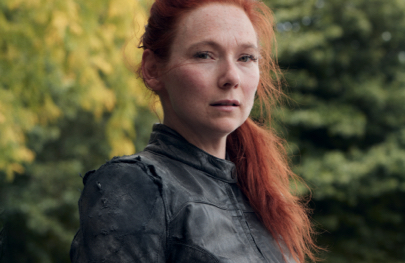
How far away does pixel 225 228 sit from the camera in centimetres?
88

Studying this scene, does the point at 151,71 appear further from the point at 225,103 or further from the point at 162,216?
the point at 162,216

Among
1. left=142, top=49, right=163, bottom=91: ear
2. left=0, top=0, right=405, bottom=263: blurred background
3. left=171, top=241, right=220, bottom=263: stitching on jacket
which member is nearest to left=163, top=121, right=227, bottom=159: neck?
left=142, top=49, right=163, bottom=91: ear

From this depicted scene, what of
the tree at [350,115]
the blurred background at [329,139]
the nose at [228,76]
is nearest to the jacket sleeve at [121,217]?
the nose at [228,76]

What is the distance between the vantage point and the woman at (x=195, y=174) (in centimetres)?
76

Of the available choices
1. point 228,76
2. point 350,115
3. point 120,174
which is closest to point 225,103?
point 228,76

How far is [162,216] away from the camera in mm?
782

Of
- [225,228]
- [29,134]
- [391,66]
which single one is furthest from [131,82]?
[391,66]

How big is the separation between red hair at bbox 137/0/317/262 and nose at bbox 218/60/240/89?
15 cm

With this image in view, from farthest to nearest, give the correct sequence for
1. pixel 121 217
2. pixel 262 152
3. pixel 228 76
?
pixel 262 152 → pixel 228 76 → pixel 121 217

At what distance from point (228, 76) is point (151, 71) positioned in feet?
0.77

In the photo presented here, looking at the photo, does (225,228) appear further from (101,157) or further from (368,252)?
(368,252)

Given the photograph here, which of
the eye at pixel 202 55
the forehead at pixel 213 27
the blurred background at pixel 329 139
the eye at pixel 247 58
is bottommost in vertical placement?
the blurred background at pixel 329 139

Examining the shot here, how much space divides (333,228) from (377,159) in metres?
1.90

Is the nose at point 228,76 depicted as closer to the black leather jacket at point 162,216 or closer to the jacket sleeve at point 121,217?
the black leather jacket at point 162,216
